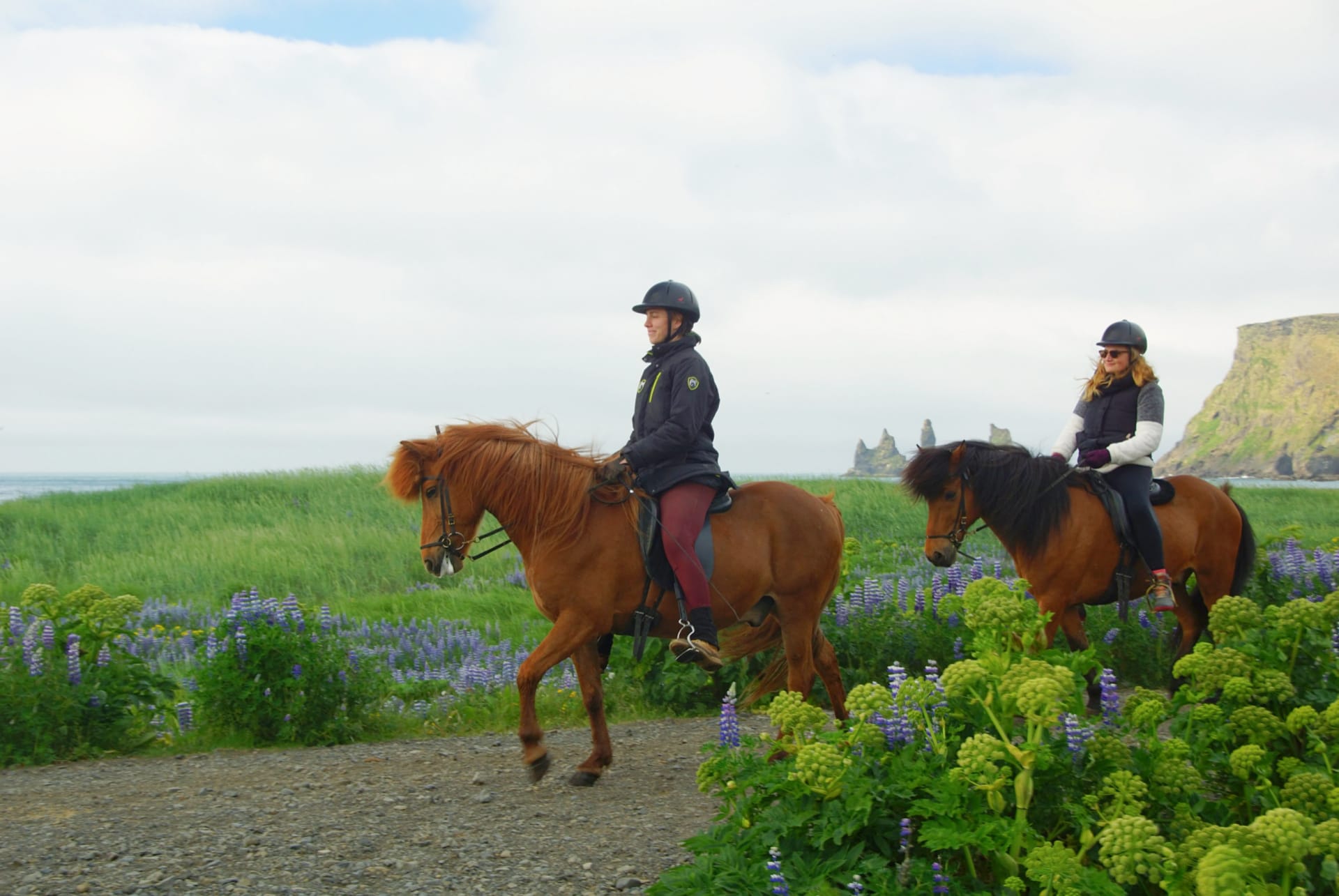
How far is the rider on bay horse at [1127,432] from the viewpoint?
307 inches

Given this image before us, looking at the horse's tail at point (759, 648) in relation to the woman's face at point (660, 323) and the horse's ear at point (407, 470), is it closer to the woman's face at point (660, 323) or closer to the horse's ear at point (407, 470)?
the woman's face at point (660, 323)

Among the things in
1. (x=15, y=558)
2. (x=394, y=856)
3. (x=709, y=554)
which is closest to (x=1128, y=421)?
(x=709, y=554)

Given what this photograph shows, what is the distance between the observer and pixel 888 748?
389cm

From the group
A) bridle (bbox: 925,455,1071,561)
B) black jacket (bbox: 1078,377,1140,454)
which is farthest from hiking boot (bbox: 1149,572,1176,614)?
black jacket (bbox: 1078,377,1140,454)

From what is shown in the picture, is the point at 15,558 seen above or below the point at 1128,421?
below

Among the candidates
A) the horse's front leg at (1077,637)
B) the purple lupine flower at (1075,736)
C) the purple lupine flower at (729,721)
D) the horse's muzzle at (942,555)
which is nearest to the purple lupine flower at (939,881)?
the purple lupine flower at (1075,736)

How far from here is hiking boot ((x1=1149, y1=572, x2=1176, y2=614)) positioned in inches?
303

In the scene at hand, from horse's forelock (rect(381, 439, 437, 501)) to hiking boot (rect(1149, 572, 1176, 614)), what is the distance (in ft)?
17.7

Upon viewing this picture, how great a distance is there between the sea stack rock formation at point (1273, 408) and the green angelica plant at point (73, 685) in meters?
79.9

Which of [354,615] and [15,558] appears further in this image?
[15,558]

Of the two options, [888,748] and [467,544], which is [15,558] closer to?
[467,544]

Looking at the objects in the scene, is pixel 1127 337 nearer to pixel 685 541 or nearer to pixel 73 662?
pixel 685 541

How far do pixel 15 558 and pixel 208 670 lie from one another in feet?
39.4

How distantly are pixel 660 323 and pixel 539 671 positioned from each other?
2.28 meters
